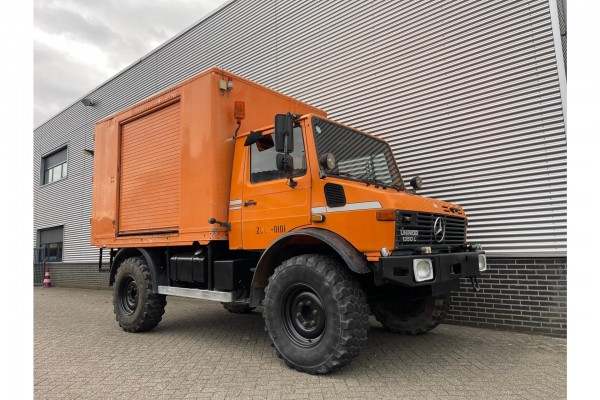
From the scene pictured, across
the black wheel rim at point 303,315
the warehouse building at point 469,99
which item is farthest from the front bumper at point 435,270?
the warehouse building at point 469,99

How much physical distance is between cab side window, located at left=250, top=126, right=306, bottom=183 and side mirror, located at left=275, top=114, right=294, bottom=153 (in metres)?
0.26

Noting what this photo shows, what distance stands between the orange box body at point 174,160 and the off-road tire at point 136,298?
→ 401 mm

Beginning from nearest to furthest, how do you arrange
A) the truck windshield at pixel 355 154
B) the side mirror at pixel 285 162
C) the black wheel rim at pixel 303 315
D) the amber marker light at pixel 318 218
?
the black wheel rim at pixel 303 315, the amber marker light at pixel 318 218, the side mirror at pixel 285 162, the truck windshield at pixel 355 154

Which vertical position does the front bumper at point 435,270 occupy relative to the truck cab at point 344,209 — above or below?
below

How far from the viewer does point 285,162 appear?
4195mm

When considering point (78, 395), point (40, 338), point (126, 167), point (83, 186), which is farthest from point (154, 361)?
point (83, 186)

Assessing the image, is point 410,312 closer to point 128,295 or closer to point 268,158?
point 268,158

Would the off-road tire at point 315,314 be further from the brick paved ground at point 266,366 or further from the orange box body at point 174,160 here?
the orange box body at point 174,160

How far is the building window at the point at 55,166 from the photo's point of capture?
54.6ft

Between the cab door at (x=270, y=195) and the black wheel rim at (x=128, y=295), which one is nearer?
the cab door at (x=270, y=195)

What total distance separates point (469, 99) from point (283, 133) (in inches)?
151

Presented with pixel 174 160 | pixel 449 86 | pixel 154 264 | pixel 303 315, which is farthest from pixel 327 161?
pixel 449 86

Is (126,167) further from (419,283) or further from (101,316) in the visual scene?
(419,283)

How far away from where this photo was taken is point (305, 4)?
885 cm
